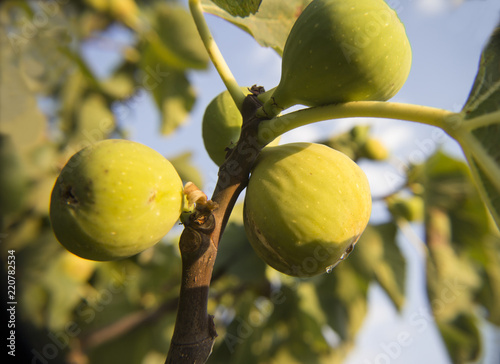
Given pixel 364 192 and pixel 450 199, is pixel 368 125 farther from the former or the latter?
pixel 364 192

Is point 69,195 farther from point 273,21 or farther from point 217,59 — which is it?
point 273,21

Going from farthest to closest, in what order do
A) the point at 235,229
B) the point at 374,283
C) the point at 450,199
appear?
the point at 450,199, the point at 374,283, the point at 235,229

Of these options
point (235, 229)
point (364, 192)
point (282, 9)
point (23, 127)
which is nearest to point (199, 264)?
point (364, 192)

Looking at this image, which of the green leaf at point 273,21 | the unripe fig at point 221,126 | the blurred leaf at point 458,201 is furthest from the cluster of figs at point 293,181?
the blurred leaf at point 458,201

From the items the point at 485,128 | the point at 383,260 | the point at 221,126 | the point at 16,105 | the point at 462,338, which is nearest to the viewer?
the point at 485,128

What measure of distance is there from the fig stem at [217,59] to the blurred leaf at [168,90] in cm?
228

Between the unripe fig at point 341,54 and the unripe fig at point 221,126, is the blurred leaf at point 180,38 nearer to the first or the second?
the unripe fig at point 221,126

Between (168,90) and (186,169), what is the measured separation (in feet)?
3.15

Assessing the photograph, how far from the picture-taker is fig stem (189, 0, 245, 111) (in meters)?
1.22

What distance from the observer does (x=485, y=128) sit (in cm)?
100

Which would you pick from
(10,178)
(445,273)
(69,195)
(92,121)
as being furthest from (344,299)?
(92,121)

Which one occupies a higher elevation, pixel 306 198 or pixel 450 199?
pixel 306 198

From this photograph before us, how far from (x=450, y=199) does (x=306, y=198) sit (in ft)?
8.82

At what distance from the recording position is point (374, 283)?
10.3 feet
